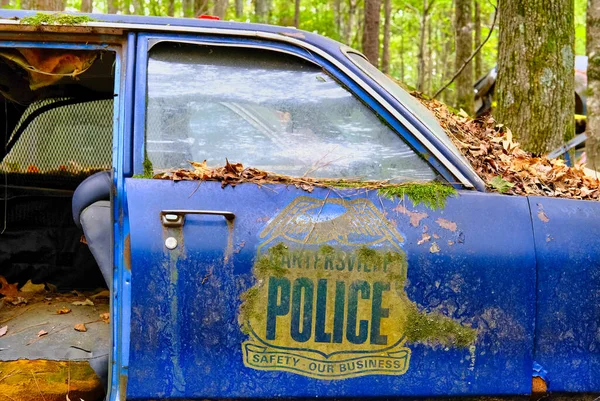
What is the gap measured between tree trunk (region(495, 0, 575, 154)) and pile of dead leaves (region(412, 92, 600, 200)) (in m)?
1.57

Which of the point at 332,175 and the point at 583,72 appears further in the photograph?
the point at 583,72

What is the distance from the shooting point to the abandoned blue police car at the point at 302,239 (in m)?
2.31

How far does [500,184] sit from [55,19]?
6.32 ft

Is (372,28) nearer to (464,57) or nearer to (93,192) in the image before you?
(464,57)

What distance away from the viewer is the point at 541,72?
4.91 m

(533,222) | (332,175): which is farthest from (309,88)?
(533,222)

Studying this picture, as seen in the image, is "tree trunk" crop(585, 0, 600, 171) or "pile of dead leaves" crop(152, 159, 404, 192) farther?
"tree trunk" crop(585, 0, 600, 171)

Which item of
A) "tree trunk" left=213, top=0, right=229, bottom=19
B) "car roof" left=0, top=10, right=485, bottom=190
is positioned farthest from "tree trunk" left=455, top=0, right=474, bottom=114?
"car roof" left=0, top=10, right=485, bottom=190

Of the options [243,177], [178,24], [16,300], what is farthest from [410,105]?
[16,300]

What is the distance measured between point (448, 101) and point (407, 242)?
16.3 metres

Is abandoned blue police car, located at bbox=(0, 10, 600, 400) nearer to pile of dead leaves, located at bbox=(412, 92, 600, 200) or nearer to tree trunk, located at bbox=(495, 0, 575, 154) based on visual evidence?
pile of dead leaves, located at bbox=(412, 92, 600, 200)

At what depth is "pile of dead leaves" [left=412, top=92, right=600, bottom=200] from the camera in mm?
2617

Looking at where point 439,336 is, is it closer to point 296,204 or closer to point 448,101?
point 296,204

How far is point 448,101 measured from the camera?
58.9ft
